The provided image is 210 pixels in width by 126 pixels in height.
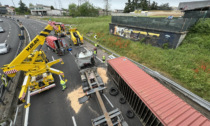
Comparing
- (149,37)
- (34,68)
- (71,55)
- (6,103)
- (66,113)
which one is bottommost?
(66,113)

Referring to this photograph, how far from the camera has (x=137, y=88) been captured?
710 centimetres

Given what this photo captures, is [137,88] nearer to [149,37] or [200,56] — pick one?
[200,56]

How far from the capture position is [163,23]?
1470 cm

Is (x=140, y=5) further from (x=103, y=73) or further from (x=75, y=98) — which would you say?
(x=75, y=98)

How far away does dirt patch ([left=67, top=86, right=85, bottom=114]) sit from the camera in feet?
27.5

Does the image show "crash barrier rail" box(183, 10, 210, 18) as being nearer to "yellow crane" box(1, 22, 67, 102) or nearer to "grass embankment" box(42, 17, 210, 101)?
"grass embankment" box(42, 17, 210, 101)

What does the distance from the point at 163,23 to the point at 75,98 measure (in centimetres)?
1712

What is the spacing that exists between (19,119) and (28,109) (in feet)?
2.86

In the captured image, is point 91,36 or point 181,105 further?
point 91,36

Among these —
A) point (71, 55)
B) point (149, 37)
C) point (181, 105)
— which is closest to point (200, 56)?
point (149, 37)

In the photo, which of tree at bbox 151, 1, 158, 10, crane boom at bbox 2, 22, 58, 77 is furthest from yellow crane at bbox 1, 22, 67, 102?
tree at bbox 151, 1, 158, 10

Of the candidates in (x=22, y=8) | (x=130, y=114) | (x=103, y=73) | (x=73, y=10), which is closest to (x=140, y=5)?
(x=73, y=10)

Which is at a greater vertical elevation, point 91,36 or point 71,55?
point 91,36

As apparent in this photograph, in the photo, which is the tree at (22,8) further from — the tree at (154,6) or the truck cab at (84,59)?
the truck cab at (84,59)
